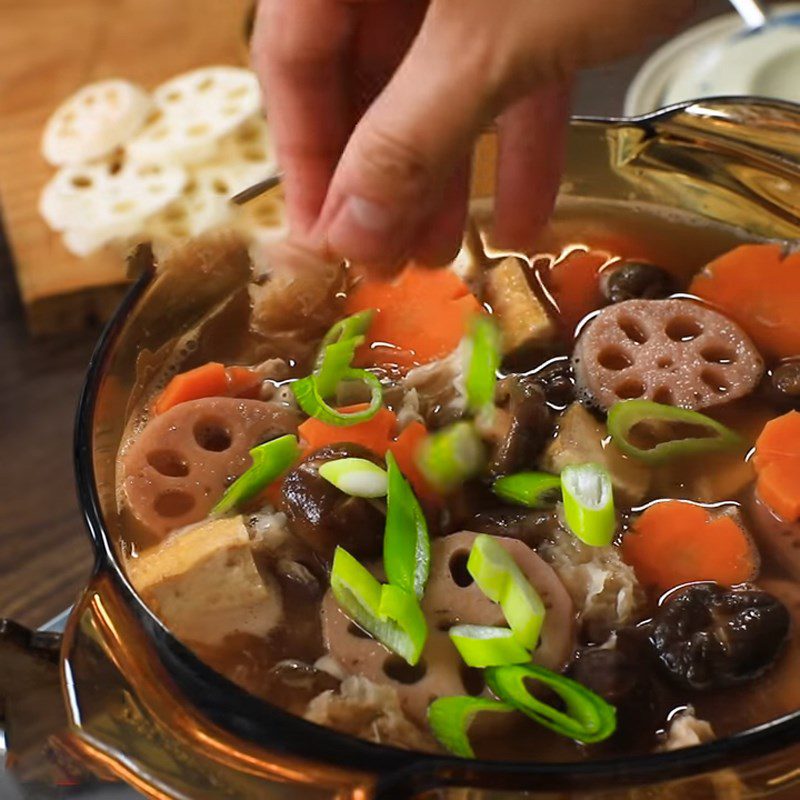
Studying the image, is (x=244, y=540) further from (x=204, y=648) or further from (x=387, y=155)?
(x=387, y=155)

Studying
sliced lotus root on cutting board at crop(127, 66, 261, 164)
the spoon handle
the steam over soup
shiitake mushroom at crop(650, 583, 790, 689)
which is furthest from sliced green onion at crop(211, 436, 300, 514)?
the spoon handle

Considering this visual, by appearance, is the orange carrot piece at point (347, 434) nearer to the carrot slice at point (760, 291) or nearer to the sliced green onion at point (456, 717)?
the sliced green onion at point (456, 717)

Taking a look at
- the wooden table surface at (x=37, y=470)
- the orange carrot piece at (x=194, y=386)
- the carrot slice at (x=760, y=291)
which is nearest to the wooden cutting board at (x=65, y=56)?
the wooden table surface at (x=37, y=470)

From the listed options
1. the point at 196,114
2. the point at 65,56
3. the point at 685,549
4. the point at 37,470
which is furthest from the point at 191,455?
the point at 65,56

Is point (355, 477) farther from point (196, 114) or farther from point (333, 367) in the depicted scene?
point (196, 114)

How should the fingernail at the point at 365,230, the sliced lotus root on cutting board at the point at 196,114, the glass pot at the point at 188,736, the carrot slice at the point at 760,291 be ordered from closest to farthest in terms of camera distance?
1. the glass pot at the point at 188,736
2. the fingernail at the point at 365,230
3. the carrot slice at the point at 760,291
4. the sliced lotus root on cutting board at the point at 196,114

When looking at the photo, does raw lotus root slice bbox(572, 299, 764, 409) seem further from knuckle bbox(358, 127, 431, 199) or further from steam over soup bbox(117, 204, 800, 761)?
knuckle bbox(358, 127, 431, 199)

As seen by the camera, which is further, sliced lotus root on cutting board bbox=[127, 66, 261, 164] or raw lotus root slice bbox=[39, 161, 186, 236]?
sliced lotus root on cutting board bbox=[127, 66, 261, 164]

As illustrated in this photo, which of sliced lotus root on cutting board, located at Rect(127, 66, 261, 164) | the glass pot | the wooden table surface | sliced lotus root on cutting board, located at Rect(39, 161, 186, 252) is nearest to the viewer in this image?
the glass pot
